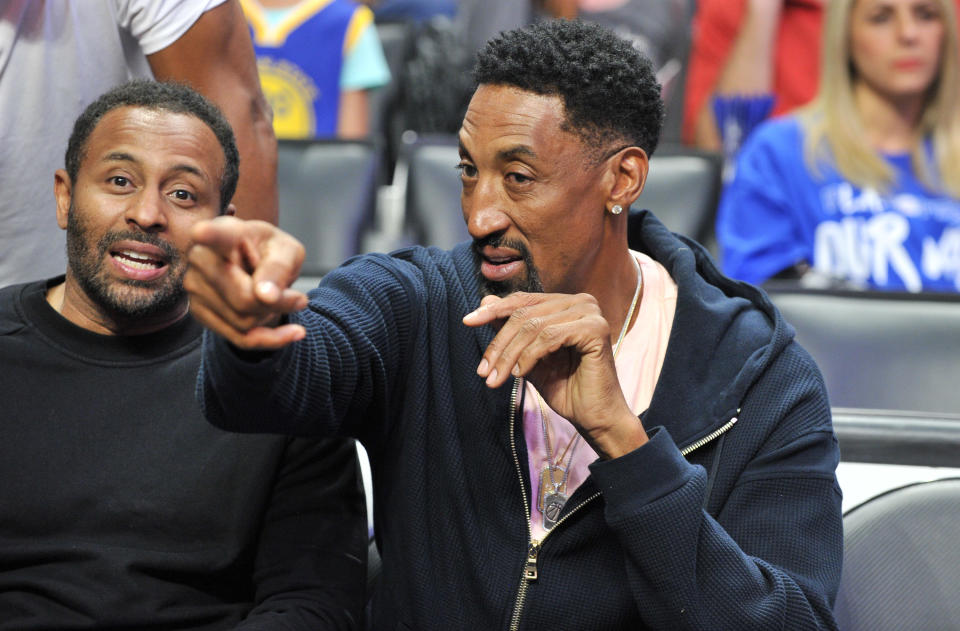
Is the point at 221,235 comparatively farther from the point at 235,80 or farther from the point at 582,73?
the point at 235,80

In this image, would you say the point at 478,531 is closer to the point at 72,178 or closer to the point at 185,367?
the point at 185,367

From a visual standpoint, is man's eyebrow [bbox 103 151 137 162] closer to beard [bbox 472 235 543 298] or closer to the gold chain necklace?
beard [bbox 472 235 543 298]

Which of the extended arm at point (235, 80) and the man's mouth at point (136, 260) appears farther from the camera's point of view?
the extended arm at point (235, 80)

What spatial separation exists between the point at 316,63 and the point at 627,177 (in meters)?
2.38

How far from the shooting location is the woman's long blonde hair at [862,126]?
138 inches

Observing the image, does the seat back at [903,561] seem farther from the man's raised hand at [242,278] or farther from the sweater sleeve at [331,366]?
the man's raised hand at [242,278]

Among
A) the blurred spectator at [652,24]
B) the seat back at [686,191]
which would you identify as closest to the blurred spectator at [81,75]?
the seat back at [686,191]

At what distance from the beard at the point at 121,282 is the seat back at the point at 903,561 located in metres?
1.12

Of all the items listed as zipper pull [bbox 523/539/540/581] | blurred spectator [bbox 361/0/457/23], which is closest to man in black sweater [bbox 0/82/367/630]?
zipper pull [bbox 523/539/540/581]

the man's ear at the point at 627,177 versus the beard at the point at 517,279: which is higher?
the man's ear at the point at 627,177

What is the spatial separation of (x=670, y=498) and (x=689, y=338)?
352mm

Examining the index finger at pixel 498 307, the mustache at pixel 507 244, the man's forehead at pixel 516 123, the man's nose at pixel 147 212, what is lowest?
the index finger at pixel 498 307

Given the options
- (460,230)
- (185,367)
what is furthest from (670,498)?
(460,230)

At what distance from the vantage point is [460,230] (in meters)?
3.57
